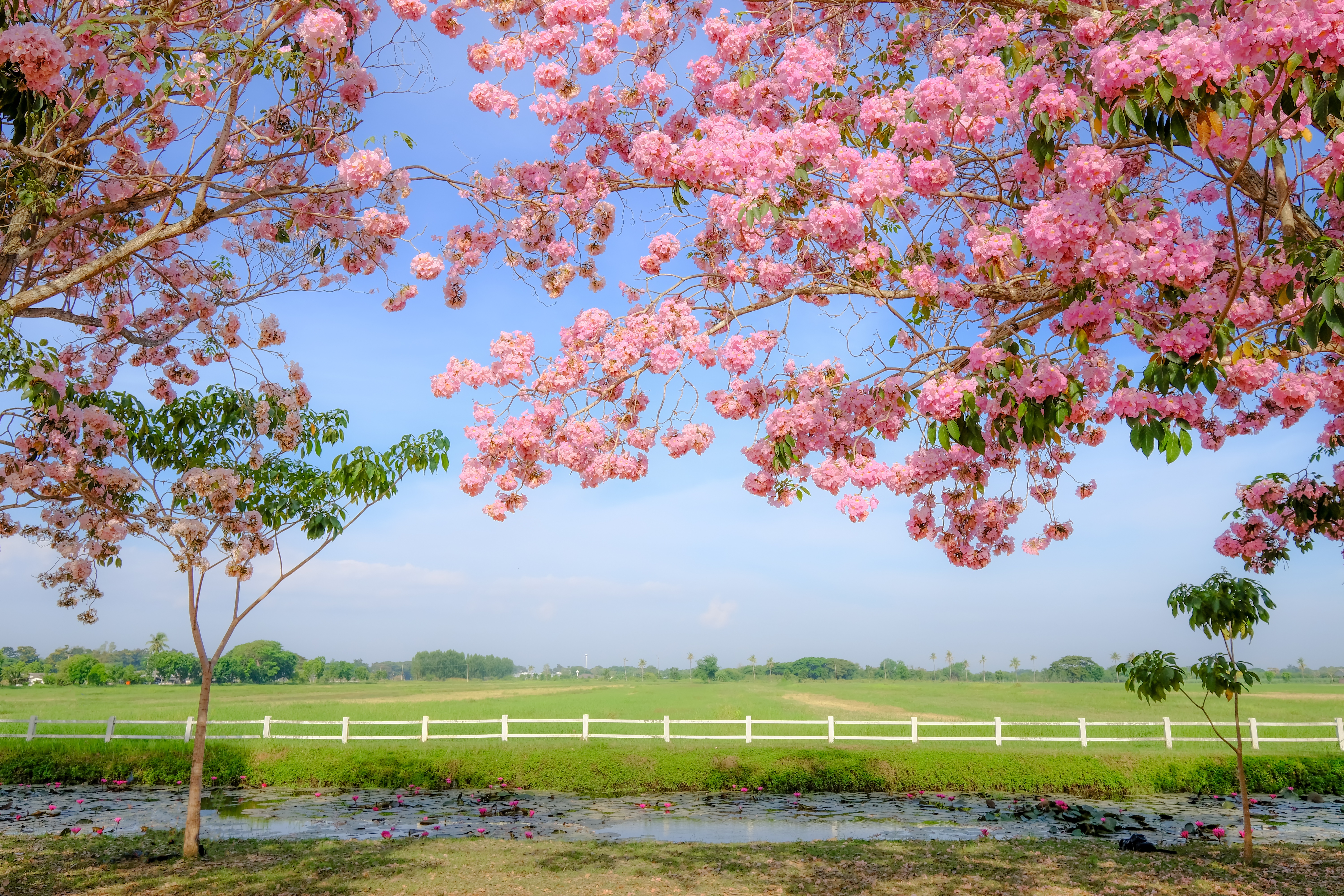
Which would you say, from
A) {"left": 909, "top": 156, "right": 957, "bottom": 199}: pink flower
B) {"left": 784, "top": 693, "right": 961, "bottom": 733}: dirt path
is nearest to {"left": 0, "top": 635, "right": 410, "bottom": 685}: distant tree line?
{"left": 784, "top": 693, "right": 961, "bottom": 733}: dirt path

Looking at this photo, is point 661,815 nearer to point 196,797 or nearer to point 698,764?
point 698,764

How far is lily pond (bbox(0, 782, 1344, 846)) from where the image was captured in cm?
968

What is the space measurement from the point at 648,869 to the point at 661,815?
13.8ft

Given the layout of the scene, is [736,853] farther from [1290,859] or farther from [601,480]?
[1290,859]

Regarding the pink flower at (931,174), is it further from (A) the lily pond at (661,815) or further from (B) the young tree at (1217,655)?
(A) the lily pond at (661,815)

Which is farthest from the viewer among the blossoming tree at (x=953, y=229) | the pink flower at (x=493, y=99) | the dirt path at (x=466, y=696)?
the dirt path at (x=466, y=696)

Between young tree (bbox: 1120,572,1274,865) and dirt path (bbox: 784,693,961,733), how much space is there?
2905 centimetres

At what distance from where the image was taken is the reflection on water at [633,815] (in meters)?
9.72

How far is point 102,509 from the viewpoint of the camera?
27.6 feet

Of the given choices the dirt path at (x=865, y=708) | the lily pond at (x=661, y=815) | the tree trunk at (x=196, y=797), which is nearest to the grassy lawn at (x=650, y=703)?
the dirt path at (x=865, y=708)

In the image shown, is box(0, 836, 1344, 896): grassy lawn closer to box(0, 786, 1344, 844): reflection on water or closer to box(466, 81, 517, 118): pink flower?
box(0, 786, 1344, 844): reflection on water

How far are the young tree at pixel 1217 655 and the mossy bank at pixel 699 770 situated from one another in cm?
603

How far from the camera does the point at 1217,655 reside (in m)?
7.84

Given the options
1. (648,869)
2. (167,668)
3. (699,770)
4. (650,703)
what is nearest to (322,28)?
(648,869)
